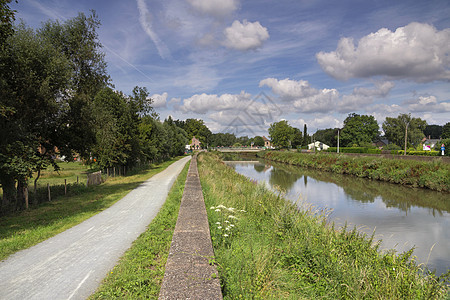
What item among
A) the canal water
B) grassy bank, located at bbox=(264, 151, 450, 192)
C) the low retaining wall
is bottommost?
the canal water

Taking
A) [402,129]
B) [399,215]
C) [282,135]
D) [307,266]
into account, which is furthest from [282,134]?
[307,266]

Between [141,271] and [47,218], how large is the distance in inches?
292

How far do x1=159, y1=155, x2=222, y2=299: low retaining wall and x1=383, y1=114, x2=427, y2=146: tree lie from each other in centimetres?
9841

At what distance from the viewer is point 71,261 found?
5.93 m

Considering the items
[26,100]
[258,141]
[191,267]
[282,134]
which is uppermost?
[282,134]

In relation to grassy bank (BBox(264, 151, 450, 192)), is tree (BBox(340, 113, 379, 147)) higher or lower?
higher

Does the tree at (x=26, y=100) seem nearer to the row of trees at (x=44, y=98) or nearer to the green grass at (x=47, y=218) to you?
the row of trees at (x=44, y=98)

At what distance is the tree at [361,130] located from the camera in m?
83.3

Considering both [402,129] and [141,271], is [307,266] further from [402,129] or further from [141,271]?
[402,129]

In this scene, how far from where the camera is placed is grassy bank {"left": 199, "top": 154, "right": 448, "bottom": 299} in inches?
165

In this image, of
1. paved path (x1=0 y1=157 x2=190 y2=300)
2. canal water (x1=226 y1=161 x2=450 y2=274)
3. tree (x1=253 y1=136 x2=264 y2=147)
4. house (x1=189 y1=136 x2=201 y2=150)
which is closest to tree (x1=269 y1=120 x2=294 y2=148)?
house (x1=189 y1=136 x2=201 y2=150)

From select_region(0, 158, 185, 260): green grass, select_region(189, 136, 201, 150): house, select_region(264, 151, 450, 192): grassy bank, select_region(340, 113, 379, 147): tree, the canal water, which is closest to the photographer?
select_region(0, 158, 185, 260): green grass

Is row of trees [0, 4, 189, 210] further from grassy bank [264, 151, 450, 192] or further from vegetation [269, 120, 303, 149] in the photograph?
vegetation [269, 120, 303, 149]

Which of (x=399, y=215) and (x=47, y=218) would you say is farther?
(x=399, y=215)
